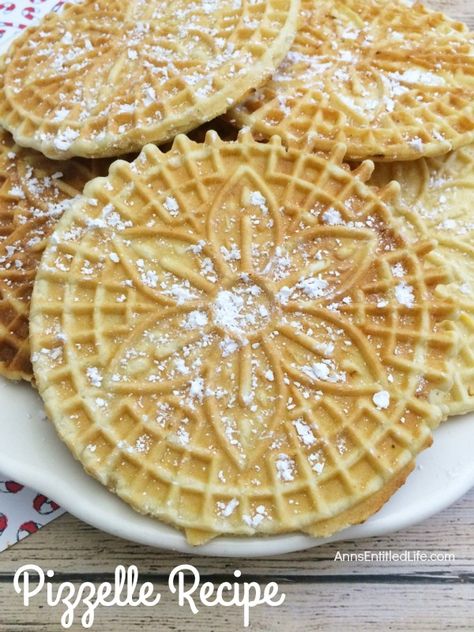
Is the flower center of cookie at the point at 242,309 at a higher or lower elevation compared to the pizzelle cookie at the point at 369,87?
lower

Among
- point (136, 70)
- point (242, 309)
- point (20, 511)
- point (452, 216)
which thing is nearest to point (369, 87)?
point (452, 216)

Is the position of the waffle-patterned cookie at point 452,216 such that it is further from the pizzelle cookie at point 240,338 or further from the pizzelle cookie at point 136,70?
the pizzelle cookie at point 136,70

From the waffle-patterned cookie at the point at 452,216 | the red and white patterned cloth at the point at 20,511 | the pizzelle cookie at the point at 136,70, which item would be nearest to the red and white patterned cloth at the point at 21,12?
the pizzelle cookie at the point at 136,70

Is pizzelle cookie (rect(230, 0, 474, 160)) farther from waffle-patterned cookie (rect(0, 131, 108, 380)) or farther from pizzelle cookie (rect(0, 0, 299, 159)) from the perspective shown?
waffle-patterned cookie (rect(0, 131, 108, 380))

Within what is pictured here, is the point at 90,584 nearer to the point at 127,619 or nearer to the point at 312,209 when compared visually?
Result: the point at 127,619

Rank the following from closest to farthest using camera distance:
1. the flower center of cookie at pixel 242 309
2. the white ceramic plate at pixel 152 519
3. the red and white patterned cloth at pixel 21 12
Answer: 1. the white ceramic plate at pixel 152 519
2. the flower center of cookie at pixel 242 309
3. the red and white patterned cloth at pixel 21 12

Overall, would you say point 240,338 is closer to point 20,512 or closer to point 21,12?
point 20,512
